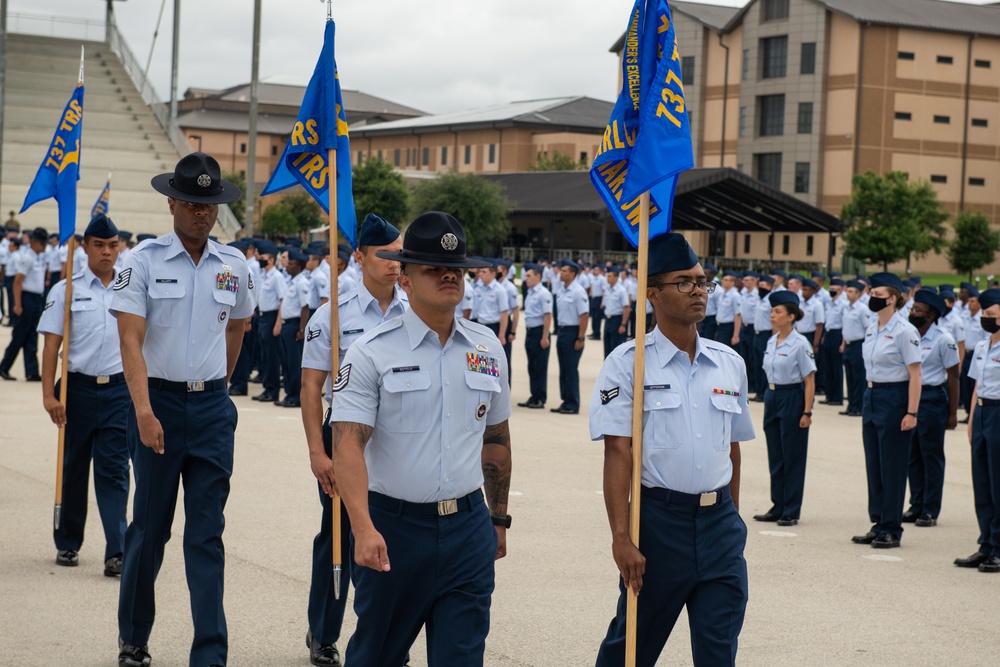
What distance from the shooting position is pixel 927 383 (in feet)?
35.8

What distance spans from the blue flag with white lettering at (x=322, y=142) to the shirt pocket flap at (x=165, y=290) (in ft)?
3.30

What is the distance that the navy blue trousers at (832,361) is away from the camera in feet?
69.9

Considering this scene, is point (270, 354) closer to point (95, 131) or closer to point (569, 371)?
point (569, 371)

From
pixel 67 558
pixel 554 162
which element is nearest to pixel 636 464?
pixel 67 558

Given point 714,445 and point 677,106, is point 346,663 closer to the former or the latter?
point 714,445

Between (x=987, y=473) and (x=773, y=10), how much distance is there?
6915 centimetres

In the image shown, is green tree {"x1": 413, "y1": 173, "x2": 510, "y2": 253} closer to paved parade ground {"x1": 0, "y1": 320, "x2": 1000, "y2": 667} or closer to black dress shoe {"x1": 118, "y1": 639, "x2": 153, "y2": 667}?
paved parade ground {"x1": 0, "y1": 320, "x2": 1000, "y2": 667}

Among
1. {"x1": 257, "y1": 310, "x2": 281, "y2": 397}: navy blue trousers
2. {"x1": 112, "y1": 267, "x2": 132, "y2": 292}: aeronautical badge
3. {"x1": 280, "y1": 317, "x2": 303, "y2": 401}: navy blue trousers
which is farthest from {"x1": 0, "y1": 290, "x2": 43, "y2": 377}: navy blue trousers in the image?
{"x1": 112, "y1": 267, "x2": 132, "y2": 292}: aeronautical badge

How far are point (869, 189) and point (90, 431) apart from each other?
190 ft

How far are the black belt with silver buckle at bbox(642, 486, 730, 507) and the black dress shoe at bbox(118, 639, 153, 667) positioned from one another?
8.64 ft

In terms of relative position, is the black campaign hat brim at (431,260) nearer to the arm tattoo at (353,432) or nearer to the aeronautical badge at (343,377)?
the aeronautical badge at (343,377)

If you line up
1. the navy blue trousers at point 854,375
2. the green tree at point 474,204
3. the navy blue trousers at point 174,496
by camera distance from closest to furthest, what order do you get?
the navy blue trousers at point 174,496 < the navy blue trousers at point 854,375 < the green tree at point 474,204

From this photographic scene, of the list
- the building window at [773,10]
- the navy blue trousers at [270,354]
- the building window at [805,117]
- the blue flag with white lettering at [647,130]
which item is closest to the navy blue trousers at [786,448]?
the blue flag with white lettering at [647,130]

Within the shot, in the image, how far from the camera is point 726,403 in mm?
4965
